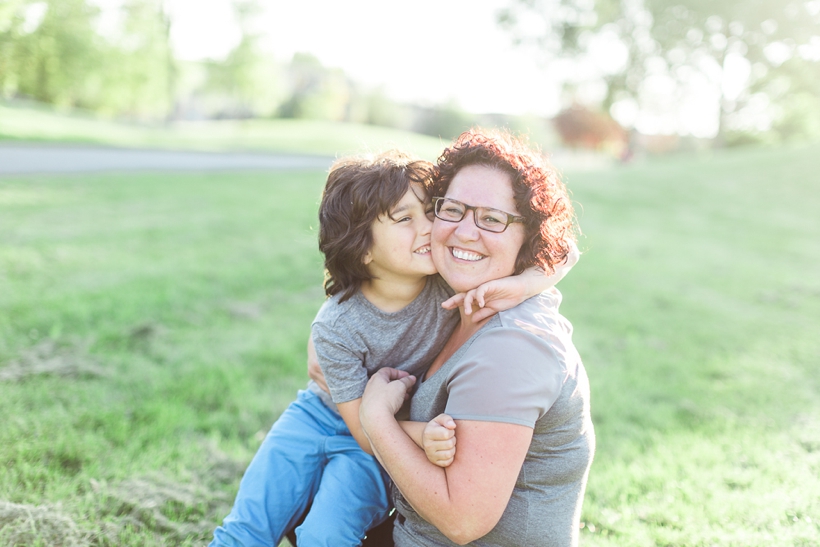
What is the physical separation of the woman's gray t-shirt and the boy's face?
496mm

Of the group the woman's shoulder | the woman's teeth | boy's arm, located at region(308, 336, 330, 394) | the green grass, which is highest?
the green grass

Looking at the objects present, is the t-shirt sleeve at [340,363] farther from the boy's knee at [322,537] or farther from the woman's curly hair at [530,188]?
the woman's curly hair at [530,188]

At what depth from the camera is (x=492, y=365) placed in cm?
154

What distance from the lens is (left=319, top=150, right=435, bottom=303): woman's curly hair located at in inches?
87.7

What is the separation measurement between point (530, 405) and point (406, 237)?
92 centimetres

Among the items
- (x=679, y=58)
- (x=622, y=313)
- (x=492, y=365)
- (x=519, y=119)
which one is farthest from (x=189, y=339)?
(x=519, y=119)

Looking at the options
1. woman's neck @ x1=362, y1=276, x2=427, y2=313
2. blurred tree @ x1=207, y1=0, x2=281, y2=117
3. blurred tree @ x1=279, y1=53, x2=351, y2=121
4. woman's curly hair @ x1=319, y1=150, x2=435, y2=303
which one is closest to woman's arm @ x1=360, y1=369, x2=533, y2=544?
woman's neck @ x1=362, y1=276, x2=427, y2=313

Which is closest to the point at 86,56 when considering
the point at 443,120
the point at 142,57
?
the point at 142,57

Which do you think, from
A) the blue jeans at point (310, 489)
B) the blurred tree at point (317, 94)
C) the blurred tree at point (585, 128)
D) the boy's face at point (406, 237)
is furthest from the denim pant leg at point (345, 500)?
the blurred tree at point (317, 94)

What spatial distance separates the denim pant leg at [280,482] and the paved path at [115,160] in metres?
11.4

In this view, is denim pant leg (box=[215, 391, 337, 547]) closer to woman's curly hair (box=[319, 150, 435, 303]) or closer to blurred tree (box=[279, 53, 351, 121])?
woman's curly hair (box=[319, 150, 435, 303])

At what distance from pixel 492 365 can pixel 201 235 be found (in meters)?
7.28

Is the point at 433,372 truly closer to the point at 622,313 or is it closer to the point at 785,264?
the point at 622,313

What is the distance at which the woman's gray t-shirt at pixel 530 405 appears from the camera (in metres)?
1.52
